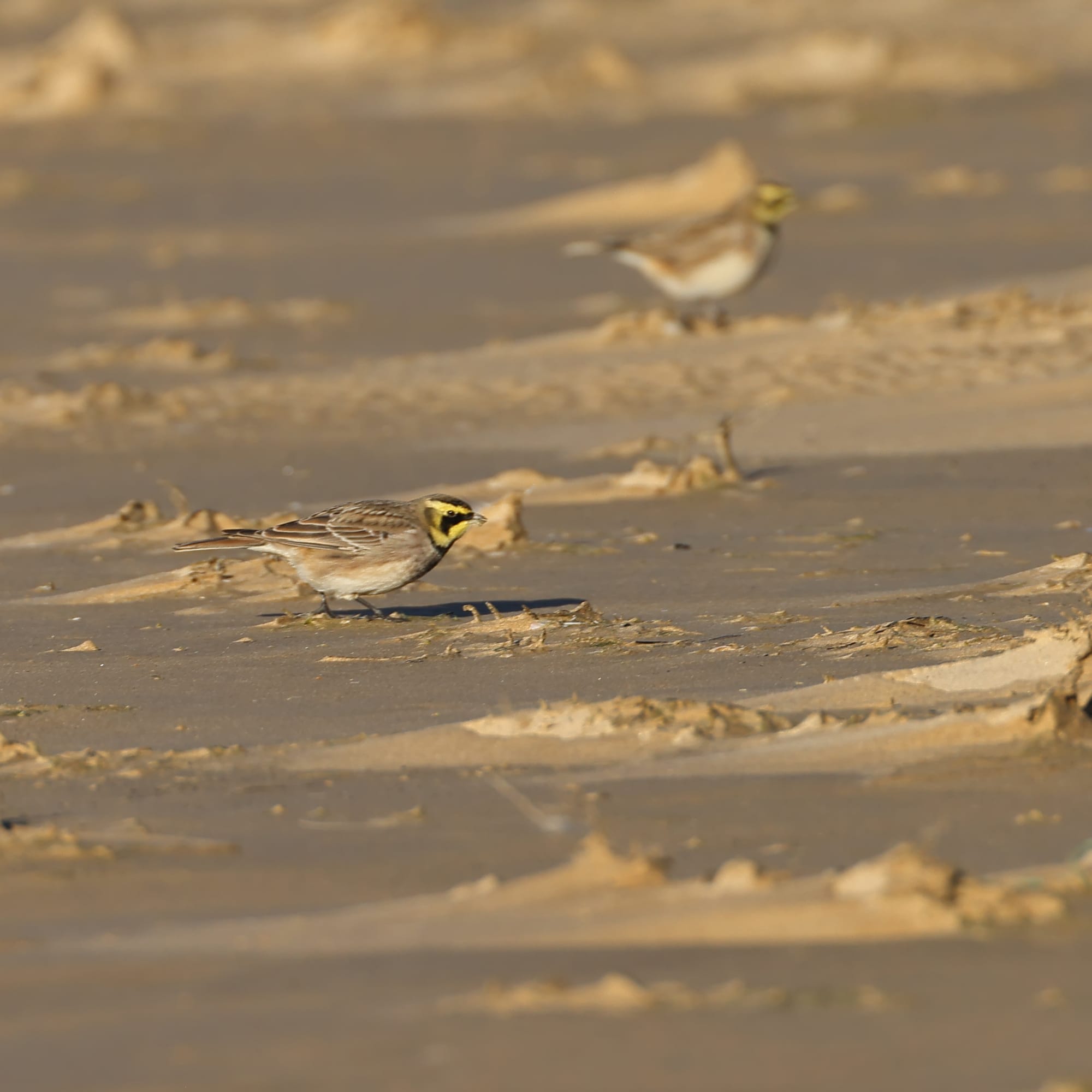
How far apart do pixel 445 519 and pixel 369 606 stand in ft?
1.55

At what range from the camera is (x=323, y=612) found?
820cm

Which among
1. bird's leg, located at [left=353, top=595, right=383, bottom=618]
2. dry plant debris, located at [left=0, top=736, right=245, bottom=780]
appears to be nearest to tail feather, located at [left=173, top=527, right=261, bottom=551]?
bird's leg, located at [left=353, top=595, right=383, bottom=618]

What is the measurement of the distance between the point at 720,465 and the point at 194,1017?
24.1ft

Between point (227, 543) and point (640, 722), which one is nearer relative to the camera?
point (640, 722)

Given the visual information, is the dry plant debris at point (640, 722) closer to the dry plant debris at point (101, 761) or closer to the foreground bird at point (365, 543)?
the dry plant debris at point (101, 761)

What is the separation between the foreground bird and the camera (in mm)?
7875

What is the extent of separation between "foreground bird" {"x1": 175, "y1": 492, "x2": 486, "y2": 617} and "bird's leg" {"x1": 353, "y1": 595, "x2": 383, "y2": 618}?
0.03m

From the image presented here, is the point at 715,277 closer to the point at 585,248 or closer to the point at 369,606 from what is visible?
the point at 585,248

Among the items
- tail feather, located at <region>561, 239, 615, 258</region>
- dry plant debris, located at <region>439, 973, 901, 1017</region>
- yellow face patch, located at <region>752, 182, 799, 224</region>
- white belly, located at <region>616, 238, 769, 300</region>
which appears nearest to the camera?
dry plant debris, located at <region>439, 973, 901, 1017</region>

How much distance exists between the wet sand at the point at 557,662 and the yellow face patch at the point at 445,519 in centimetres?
29

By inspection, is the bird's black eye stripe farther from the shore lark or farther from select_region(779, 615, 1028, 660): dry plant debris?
the shore lark

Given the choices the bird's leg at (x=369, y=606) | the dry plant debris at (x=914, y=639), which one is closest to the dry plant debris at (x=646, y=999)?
the dry plant debris at (x=914, y=639)

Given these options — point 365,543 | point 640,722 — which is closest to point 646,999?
point 640,722

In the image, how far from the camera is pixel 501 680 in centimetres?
673
